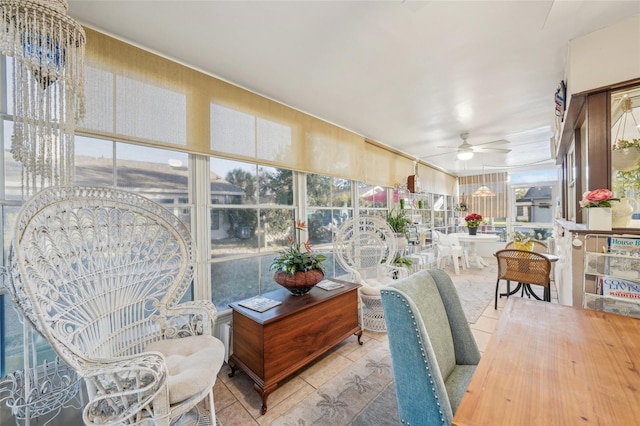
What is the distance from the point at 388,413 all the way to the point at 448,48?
8.31ft

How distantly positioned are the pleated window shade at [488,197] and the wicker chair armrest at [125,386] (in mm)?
7717

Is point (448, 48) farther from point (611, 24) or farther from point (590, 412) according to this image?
point (590, 412)

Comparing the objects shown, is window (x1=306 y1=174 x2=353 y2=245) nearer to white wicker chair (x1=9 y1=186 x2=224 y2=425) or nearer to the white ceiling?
the white ceiling

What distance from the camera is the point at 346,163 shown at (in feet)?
11.0

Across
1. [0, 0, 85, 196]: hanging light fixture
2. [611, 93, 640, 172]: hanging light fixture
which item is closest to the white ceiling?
[0, 0, 85, 196]: hanging light fixture

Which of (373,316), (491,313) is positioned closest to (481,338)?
(491,313)

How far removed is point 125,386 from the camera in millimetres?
1018

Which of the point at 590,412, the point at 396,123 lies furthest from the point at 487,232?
the point at 590,412

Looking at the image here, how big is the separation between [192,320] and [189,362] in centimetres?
34

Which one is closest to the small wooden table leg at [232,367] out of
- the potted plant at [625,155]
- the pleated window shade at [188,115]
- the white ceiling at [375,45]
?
the pleated window shade at [188,115]

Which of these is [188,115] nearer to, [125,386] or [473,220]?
[125,386]

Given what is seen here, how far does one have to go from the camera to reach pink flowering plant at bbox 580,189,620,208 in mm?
1606

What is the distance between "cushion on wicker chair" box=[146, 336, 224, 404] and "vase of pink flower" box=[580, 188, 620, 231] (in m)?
2.58

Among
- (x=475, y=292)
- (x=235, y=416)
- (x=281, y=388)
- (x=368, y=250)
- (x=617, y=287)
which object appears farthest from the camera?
(x=475, y=292)
